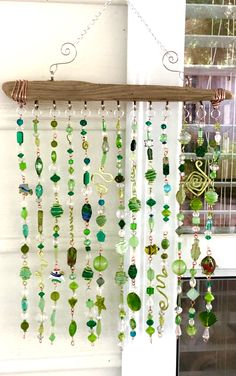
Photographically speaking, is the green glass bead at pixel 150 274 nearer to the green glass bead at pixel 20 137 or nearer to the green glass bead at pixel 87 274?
the green glass bead at pixel 87 274

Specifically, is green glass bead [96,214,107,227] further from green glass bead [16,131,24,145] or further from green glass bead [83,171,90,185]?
green glass bead [16,131,24,145]

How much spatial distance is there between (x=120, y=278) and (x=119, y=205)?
13 centimetres

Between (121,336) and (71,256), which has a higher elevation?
(71,256)

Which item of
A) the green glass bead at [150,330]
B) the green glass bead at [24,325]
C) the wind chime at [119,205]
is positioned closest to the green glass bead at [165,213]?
the wind chime at [119,205]

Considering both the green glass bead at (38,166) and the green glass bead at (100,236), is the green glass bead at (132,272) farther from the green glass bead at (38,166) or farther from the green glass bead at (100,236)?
the green glass bead at (38,166)

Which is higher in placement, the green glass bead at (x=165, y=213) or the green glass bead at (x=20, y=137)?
the green glass bead at (x=20, y=137)

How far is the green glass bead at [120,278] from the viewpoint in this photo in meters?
0.87

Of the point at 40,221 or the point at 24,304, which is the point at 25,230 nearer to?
the point at 40,221

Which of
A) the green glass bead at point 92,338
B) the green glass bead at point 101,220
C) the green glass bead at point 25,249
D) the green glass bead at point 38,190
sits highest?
the green glass bead at point 38,190

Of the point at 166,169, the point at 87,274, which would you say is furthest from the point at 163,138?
the point at 87,274

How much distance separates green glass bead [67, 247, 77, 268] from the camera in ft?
2.84

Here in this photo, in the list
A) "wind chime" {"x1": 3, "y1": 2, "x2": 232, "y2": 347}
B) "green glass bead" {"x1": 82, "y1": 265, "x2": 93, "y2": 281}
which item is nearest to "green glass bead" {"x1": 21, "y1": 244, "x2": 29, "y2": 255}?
"wind chime" {"x1": 3, "y1": 2, "x2": 232, "y2": 347}

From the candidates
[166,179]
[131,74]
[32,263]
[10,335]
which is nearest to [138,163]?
[166,179]

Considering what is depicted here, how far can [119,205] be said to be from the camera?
0.91m
